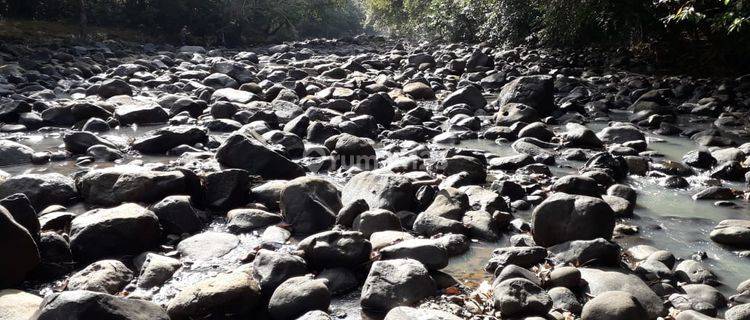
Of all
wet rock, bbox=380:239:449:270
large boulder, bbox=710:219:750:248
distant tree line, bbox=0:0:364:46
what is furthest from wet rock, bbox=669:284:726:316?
distant tree line, bbox=0:0:364:46

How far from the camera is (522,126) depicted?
8.34m

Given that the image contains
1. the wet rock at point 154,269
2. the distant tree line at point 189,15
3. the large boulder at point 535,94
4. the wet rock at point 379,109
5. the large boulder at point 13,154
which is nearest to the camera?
the wet rock at point 154,269

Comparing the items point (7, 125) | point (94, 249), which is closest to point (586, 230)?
point (94, 249)

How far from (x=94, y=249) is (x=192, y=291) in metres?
1.11

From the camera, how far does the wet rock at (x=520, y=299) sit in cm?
328

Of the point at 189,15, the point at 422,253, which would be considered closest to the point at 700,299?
the point at 422,253

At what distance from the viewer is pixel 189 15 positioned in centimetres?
2778

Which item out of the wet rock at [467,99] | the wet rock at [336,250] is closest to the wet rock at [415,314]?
the wet rock at [336,250]

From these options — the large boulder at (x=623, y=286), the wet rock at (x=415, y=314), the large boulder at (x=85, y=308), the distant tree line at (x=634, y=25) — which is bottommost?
the large boulder at (x=623, y=286)

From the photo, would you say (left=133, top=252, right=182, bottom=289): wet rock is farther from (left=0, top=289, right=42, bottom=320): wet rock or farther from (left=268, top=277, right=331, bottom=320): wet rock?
(left=268, top=277, right=331, bottom=320): wet rock

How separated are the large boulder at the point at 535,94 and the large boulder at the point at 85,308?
755cm

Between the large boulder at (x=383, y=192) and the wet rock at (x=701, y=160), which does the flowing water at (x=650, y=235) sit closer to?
the wet rock at (x=701, y=160)

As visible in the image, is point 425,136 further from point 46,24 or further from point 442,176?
point 46,24

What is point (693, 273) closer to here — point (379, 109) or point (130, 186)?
point (130, 186)
